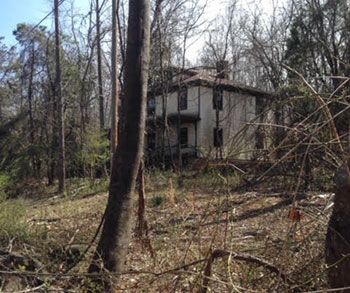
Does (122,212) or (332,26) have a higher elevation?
(332,26)

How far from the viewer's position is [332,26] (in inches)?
791

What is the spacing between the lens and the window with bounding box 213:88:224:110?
24.1 m

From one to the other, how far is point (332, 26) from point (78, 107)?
13916 millimetres

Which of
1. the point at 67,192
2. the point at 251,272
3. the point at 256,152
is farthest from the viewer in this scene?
the point at 67,192

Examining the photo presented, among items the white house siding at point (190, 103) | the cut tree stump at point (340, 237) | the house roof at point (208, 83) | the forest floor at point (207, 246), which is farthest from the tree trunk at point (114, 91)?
the white house siding at point (190, 103)

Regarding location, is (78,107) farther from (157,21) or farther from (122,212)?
(122,212)

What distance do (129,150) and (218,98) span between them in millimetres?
20522

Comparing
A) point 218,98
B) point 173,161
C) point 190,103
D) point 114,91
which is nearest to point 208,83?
point 218,98

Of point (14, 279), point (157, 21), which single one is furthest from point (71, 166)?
point (14, 279)

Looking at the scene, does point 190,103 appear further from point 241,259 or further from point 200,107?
point 241,259

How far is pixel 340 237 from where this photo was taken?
7.86 feet

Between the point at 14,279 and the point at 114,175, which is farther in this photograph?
the point at 114,175

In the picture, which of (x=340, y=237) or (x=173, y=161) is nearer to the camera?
(x=340, y=237)

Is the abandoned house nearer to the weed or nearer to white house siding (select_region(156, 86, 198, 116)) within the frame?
white house siding (select_region(156, 86, 198, 116))
